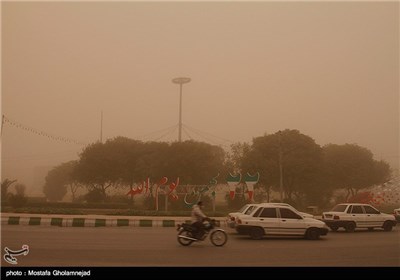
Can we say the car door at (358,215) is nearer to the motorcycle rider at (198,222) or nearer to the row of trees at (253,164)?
the motorcycle rider at (198,222)

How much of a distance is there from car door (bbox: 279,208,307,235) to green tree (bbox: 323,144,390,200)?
1364 inches

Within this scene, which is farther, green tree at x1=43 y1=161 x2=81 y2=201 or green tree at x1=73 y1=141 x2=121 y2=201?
green tree at x1=43 y1=161 x2=81 y2=201

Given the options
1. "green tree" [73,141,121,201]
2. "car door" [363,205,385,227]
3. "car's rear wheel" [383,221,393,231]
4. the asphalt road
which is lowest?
the asphalt road

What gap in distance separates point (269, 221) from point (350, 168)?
38.8 meters

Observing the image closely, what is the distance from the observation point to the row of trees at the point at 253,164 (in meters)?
47.3

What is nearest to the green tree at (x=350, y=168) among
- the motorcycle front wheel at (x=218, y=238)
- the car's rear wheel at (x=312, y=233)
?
the car's rear wheel at (x=312, y=233)

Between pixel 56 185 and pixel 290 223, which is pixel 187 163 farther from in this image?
pixel 56 185

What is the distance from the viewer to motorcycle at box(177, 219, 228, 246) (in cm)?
1451

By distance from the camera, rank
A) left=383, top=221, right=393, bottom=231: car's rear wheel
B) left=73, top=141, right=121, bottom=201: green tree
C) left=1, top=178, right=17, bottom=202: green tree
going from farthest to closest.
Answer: left=73, top=141, right=121, bottom=201: green tree
left=1, top=178, right=17, bottom=202: green tree
left=383, top=221, right=393, bottom=231: car's rear wheel

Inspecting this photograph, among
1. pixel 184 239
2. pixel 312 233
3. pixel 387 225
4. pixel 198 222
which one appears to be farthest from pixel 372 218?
pixel 184 239

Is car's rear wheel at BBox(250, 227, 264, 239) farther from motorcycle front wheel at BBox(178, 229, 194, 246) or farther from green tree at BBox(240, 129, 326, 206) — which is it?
green tree at BBox(240, 129, 326, 206)

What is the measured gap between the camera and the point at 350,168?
52531 millimetres

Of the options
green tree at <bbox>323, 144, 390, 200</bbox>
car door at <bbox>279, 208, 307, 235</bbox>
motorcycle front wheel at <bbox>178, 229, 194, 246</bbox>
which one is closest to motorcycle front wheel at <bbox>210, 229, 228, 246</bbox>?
motorcycle front wheel at <bbox>178, 229, 194, 246</bbox>
